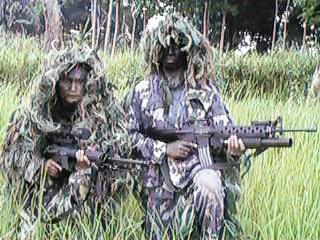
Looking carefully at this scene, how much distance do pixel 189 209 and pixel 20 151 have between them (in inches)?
28.4

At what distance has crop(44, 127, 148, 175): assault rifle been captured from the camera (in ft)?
9.32

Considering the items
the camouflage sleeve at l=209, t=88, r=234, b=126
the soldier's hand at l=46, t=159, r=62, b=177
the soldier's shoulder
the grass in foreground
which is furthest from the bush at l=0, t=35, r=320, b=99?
the soldier's hand at l=46, t=159, r=62, b=177

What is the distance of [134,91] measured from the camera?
3.21m

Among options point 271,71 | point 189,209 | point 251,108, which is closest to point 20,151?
point 189,209

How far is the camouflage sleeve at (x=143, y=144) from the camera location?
3080 millimetres

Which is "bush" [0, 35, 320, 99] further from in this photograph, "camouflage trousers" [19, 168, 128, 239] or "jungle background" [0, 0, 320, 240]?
"camouflage trousers" [19, 168, 128, 239]

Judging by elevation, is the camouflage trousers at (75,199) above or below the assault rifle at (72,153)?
below

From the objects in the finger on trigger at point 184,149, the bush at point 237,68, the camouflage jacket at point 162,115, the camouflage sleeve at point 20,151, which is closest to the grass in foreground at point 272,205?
the camouflage sleeve at point 20,151

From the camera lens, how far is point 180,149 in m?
3.02

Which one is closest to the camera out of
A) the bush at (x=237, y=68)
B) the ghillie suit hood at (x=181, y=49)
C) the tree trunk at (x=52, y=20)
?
the ghillie suit hood at (x=181, y=49)

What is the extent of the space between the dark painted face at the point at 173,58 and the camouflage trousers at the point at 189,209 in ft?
1.64

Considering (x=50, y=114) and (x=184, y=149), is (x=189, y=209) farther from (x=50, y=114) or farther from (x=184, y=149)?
(x=50, y=114)

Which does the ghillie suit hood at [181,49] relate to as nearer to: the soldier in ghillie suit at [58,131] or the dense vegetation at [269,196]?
the soldier in ghillie suit at [58,131]

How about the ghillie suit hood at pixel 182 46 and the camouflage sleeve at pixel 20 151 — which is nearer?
the camouflage sleeve at pixel 20 151
